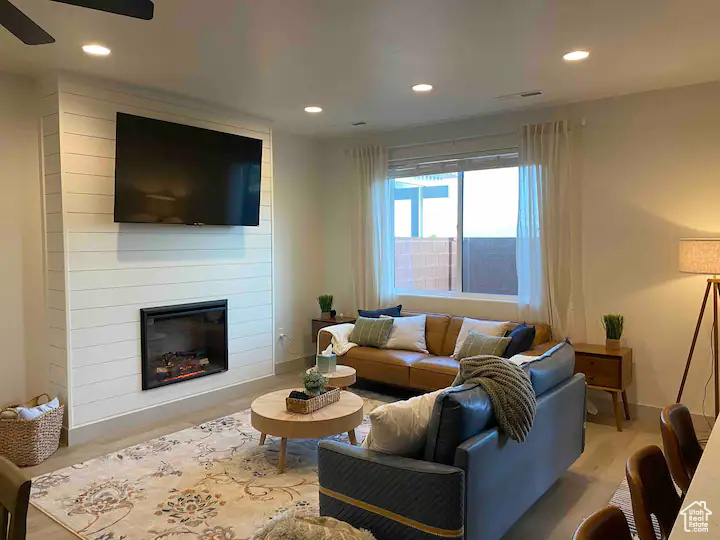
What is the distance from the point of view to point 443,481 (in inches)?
82.0

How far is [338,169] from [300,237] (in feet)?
3.10

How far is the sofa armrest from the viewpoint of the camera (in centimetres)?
209

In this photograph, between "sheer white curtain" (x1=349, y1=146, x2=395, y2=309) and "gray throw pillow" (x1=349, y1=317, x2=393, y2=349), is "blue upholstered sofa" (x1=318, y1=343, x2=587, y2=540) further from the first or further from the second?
"sheer white curtain" (x1=349, y1=146, x2=395, y2=309)

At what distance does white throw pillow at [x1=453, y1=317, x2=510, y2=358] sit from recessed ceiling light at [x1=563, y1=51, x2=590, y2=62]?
2287mm

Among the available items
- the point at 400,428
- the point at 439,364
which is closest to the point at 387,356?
the point at 439,364

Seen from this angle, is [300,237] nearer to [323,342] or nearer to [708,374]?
[323,342]

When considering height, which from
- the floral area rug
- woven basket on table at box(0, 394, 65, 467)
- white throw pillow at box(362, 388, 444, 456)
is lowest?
the floral area rug

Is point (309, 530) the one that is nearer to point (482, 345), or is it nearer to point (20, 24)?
point (20, 24)

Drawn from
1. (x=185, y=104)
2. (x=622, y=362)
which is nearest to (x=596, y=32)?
(x=622, y=362)

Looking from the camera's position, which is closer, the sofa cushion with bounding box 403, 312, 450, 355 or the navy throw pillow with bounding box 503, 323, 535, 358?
the navy throw pillow with bounding box 503, 323, 535, 358

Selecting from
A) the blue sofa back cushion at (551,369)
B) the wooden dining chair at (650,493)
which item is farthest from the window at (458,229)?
the wooden dining chair at (650,493)

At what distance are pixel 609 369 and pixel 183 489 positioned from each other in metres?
3.25

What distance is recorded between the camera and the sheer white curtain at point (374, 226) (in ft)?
19.7

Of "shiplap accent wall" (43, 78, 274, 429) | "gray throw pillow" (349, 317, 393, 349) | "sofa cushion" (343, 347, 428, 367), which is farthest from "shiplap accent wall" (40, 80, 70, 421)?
"gray throw pillow" (349, 317, 393, 349)
